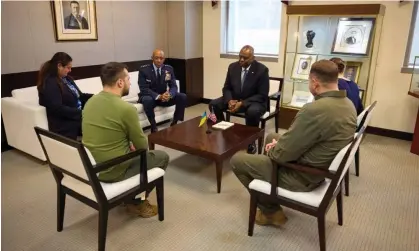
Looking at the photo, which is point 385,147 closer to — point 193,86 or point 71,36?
point 193,86

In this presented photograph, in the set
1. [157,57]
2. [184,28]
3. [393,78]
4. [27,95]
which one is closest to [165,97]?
[157,57]

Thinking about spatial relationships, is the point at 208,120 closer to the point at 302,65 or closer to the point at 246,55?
the point at 246,55

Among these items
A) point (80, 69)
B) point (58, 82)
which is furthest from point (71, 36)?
point (58, 82)

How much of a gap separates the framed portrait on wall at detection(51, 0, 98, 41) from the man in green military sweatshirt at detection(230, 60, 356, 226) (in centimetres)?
333

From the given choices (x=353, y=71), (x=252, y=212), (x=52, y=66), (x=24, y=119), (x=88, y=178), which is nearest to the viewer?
(x=88, y=178)

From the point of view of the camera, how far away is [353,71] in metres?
4.29

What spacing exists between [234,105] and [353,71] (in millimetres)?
1732

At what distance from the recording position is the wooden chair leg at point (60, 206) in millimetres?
2191

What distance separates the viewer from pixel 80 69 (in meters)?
4.40

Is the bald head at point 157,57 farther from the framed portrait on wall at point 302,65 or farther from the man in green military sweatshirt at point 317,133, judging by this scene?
the man in green military sweatshirt at point 317,133

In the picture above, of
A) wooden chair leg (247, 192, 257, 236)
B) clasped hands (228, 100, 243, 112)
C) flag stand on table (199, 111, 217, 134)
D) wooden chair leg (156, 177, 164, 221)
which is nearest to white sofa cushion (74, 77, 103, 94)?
flag stand on table (199, 111, 217, 134)

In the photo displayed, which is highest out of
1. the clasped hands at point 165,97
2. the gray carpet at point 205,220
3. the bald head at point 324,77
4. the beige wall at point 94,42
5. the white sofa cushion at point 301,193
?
the beige wall at point 94,42

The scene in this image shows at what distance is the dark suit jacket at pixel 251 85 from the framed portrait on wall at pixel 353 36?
1234 millimetres

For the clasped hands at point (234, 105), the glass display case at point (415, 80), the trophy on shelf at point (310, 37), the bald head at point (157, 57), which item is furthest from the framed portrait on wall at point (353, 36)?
the bald head at point (157, 57)
